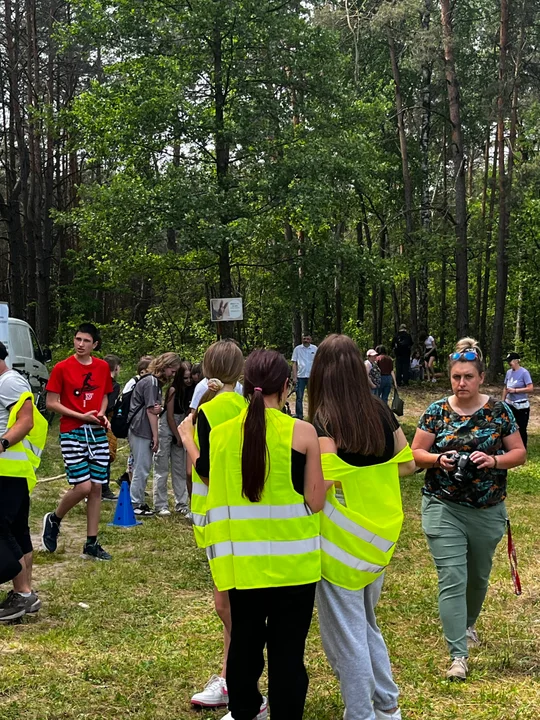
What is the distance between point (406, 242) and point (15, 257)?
11.9 metres

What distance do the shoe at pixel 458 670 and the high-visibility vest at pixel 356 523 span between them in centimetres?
131

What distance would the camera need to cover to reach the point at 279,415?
317cm

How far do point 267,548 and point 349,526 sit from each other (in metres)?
0.43

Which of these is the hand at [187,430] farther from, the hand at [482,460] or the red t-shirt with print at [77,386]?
the red t-shirt with print at [77,386]

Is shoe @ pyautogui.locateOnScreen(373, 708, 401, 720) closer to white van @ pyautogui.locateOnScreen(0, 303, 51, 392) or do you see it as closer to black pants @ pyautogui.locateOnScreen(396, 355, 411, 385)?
white van @ pyautogui.locateOnScreen(0, 303, 51, 392)

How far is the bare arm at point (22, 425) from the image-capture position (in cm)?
498

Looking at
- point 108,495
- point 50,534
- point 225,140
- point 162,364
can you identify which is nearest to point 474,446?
point 50,534

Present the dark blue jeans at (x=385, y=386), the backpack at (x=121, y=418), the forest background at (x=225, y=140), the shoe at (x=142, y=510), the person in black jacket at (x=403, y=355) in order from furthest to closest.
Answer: the person in black jacket at (x=403, y=355) → the dark blue jeans at (x=385, y=386) → the forest background at (x=225, y=140) → the shoe at (x=142, y=510) → the backpack at (x=121, y=418)

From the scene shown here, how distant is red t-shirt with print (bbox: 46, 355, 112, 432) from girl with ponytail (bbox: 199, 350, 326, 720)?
3.38 m

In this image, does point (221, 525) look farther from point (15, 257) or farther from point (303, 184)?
point (15, 257)

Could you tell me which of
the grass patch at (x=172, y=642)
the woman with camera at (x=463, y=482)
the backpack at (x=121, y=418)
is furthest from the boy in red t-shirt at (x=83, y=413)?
the woman with camera at (x=463, y=482)

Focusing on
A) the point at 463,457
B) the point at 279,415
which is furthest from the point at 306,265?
the point at 279,415

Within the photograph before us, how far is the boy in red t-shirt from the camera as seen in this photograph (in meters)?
6.29

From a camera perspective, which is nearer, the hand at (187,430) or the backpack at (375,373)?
the hand at (187,430)
